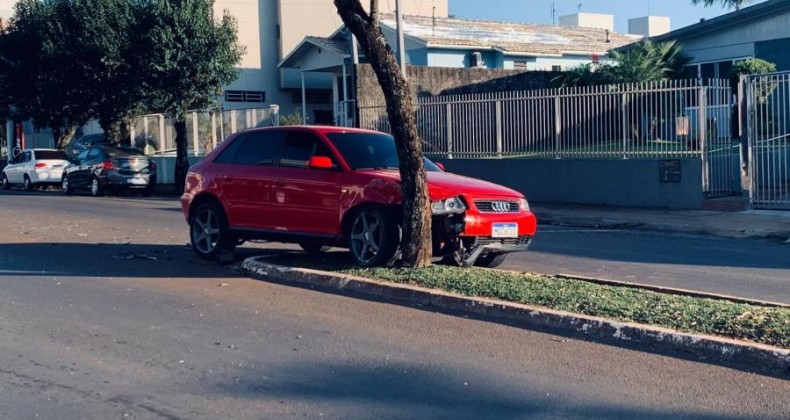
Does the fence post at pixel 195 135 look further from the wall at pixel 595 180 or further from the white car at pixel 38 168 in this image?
the wall at pixel 595 180

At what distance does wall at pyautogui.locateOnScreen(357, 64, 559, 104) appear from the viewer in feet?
100

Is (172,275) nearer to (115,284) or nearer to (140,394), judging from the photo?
(115,284)

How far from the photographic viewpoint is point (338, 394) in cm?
630

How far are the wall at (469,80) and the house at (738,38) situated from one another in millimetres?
4571

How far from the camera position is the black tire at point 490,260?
37.1 feet

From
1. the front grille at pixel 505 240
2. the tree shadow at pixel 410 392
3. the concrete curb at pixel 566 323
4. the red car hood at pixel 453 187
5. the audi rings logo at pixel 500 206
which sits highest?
the red car hood at pixel 453 187

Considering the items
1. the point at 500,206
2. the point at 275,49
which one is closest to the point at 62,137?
the point at 275,49

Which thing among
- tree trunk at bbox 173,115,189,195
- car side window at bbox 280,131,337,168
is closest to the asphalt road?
car side window at bbox 280,131,337,168

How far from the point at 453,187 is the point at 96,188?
19.7m

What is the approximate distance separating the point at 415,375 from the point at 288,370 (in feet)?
3.07

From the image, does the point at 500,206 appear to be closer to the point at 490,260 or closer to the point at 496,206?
the point at 496,206

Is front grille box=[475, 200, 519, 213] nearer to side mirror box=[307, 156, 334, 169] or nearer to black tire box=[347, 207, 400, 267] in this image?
black tire box=[347, 207, 400, 267]

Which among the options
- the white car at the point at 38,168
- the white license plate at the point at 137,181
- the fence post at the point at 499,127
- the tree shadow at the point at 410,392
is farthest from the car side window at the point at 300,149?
the white car at the point at 38,168

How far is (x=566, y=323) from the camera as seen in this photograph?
7.93 m
